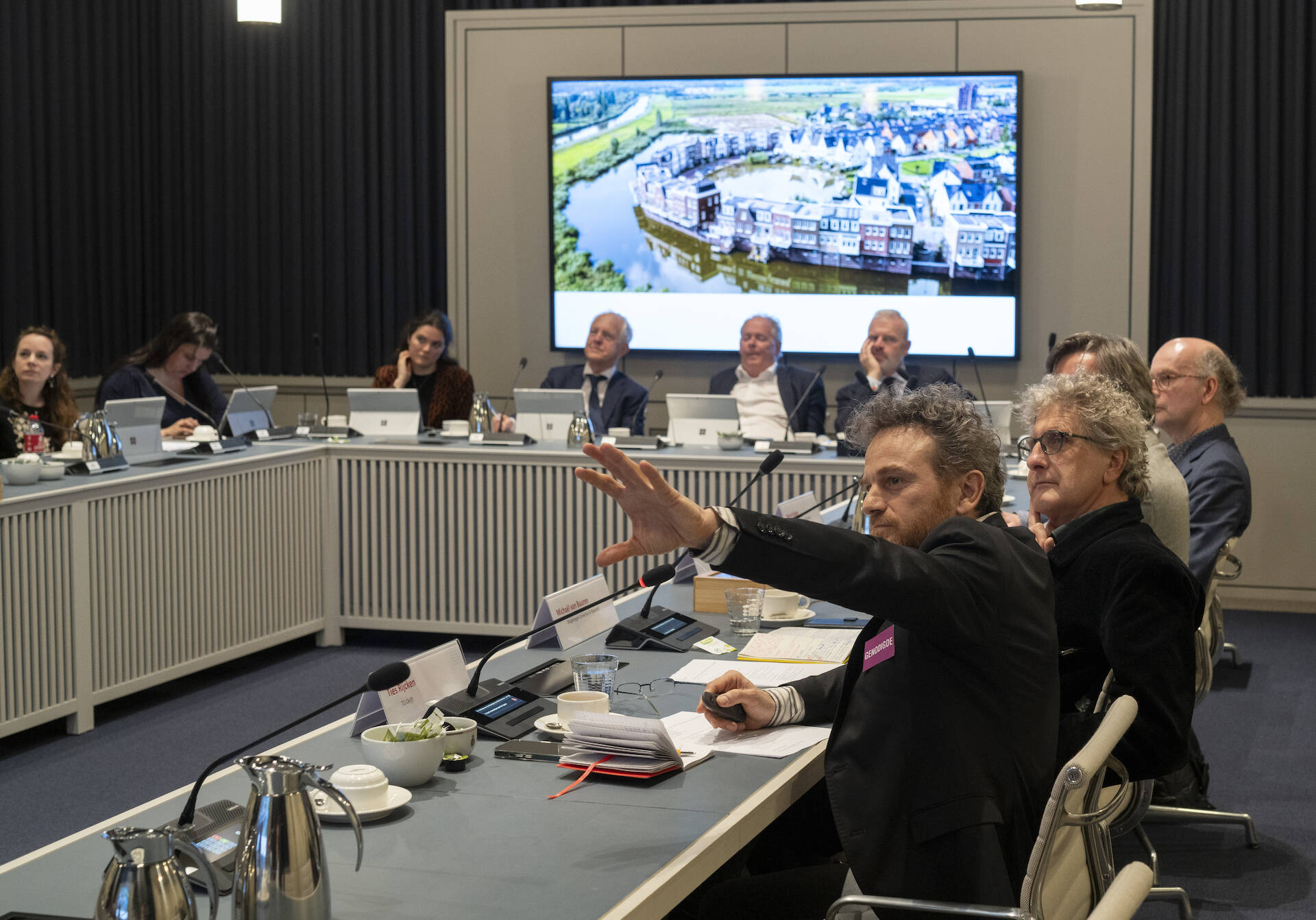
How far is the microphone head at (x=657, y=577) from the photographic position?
222cm

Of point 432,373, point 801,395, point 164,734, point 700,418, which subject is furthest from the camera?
point 432,373

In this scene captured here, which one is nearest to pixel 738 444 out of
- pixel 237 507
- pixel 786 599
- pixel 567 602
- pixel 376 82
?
pixel 237 507

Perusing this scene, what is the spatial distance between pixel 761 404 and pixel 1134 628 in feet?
14.0

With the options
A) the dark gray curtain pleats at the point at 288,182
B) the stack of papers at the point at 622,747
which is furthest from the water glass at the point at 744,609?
the dark gray curtain pleats at the point at 288,182

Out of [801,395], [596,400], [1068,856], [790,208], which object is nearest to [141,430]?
[596,400]

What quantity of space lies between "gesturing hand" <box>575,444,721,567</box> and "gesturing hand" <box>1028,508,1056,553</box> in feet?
2.53

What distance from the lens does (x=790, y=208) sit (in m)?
6.78

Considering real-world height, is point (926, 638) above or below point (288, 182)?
below

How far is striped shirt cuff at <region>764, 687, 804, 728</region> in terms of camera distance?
2.15m

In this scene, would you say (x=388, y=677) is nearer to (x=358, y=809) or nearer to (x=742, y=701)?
(x=358, y=809)

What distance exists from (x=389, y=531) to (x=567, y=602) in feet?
10.1

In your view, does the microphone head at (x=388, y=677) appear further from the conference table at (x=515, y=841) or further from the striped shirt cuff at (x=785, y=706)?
the striped shirt cuff at (x=785, y=706)

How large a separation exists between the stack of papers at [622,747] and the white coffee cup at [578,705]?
16 centimetres

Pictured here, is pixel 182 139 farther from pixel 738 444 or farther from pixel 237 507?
pixel 738 444
